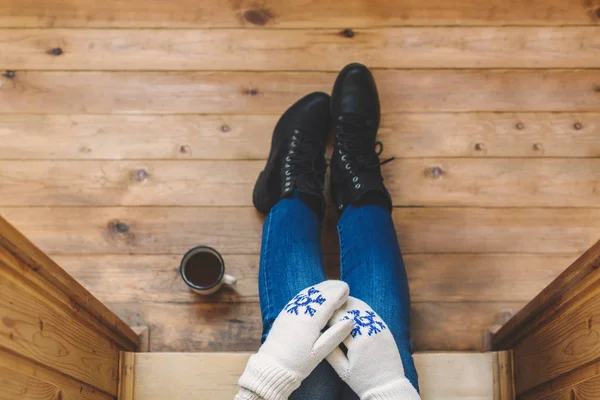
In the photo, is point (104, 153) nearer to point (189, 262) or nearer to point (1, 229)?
point (189, 262)

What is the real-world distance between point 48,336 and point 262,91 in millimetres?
817

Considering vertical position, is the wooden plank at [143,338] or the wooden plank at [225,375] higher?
the wooden plank at [143,338]

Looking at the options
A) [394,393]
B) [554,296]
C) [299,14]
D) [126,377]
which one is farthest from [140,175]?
[554,296]

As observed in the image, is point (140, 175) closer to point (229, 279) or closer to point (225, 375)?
point (229, 279)

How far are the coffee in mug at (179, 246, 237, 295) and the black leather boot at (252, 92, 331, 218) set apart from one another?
177 mm

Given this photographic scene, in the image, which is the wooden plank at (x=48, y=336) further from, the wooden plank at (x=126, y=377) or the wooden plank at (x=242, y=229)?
the wooden plank at (x=242, y=229)

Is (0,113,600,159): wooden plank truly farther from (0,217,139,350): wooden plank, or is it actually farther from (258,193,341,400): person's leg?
(0,217,139,350): wooden plank

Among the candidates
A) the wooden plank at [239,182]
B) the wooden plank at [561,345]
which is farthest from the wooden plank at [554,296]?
the wooden plank at [239,182]

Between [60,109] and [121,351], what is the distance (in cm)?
67

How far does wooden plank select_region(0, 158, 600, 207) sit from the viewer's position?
4.44ft

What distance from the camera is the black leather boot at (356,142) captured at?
1.23 metres

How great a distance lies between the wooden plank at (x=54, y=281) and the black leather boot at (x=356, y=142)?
0.58 m

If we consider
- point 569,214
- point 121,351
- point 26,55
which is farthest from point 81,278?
point 569,214

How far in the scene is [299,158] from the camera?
129 cm
